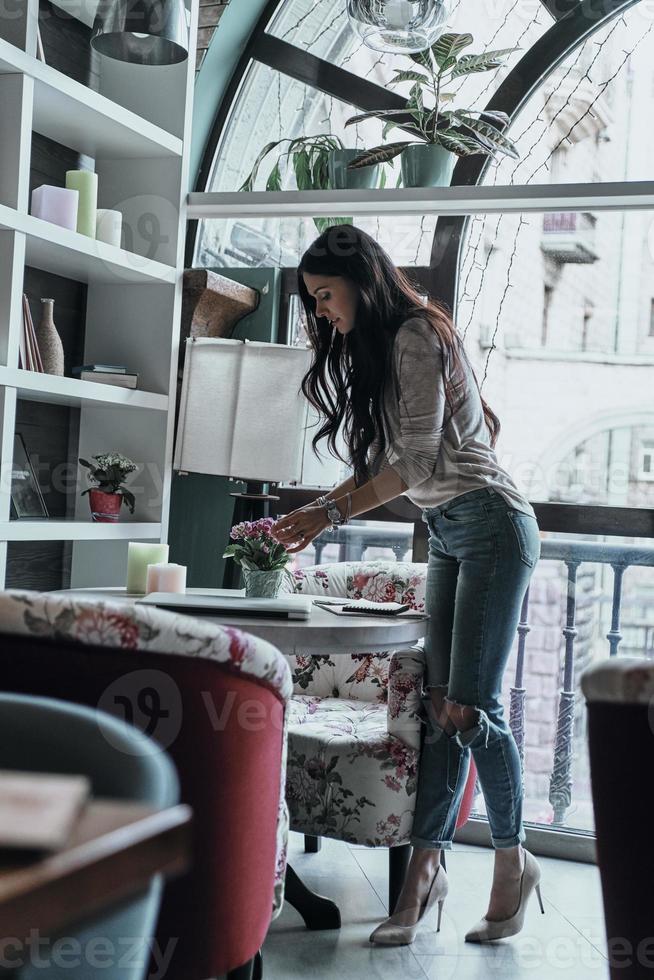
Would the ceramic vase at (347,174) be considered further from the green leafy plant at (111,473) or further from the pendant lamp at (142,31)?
the green leafy plant at (111,473)

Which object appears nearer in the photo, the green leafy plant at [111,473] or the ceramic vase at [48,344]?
the ceramic vase at [48,344]

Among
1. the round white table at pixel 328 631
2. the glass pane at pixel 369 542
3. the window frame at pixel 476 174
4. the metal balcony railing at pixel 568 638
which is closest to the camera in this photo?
Result: the round white table at pixel 328 631

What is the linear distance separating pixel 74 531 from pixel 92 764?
1.87 metres

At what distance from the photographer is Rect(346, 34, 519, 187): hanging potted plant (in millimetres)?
2820

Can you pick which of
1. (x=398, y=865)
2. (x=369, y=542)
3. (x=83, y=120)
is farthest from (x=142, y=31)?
(x=398, y=865)

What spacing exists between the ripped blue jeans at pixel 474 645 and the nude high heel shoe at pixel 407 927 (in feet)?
0.31

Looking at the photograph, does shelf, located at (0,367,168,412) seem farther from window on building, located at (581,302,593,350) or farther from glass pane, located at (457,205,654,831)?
window on building, located at (581,302,593,350)

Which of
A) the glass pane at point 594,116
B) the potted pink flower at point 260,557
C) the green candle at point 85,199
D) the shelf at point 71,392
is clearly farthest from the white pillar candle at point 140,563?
the glass pane at point 594,116

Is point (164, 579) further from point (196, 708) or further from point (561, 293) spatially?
point (561, 293)

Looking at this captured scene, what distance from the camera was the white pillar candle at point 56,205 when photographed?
8.76 ft

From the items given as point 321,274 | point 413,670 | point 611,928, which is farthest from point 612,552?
point 611,928

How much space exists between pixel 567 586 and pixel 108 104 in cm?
202

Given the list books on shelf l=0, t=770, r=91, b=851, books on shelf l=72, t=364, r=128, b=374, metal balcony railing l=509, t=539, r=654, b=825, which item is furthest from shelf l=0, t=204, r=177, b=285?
books on shelf l=0, t=770, r=91, b=851

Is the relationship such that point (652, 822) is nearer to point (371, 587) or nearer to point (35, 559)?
point (371, 587)
